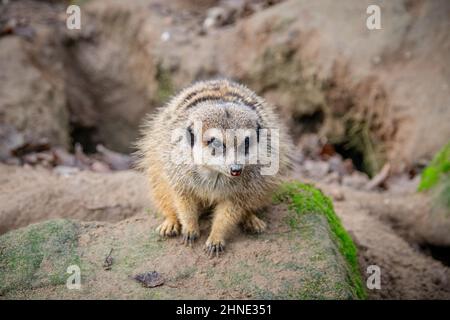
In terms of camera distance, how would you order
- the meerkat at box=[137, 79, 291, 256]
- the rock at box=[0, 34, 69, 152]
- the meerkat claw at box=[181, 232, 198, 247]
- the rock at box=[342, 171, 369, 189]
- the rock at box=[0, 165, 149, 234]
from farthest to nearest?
the rock at box=[0, 34, 69, 152], the rock at box=[342, 171, 369, 189], the rock at box=[0, 165, 149, 234], the meerkat claw at box=[181, 232, 198, 247], the meerkat at box=[137, 79, 291, 256]

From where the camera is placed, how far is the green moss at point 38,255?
4.13 m

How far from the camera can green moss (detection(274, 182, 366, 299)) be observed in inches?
200

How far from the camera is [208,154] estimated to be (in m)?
4.43

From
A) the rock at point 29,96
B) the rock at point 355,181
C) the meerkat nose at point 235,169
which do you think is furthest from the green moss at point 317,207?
the rock at point 29,96

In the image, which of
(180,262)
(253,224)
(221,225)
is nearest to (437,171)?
(253,224)

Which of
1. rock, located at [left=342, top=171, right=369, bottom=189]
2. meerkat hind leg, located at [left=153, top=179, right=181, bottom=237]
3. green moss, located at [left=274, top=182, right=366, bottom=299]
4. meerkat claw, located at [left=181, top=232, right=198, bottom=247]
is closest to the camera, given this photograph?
meerkat claw, located at [left=181, top=232, right=198, bottom=247]

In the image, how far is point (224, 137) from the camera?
4.35 meters

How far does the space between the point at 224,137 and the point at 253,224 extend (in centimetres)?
95

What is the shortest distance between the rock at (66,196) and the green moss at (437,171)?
374cm

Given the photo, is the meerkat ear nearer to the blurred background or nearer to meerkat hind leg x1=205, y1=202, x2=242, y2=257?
meerkat hind leg x1=205, y1=202, x2=242, y2=257

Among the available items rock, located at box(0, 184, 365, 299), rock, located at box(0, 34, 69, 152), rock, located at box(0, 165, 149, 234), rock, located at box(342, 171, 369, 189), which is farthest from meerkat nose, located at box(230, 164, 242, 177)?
rock, located at box(0, 34, 69, 152)

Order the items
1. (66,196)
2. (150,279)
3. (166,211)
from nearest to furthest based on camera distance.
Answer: (150,279) < (166,211) < (66,196)

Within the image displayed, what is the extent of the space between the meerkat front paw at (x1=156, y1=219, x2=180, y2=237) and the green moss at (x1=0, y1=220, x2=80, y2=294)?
738mm

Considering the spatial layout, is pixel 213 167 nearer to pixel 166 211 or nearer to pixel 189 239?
pixel 189 239
